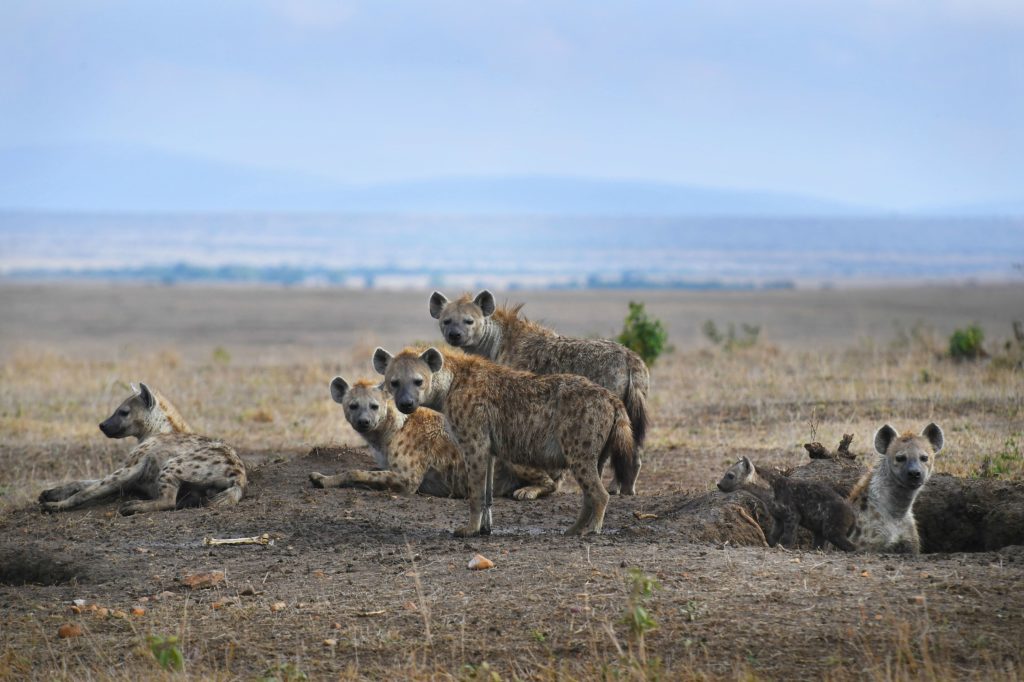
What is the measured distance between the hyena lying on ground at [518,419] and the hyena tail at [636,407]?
1071 mm

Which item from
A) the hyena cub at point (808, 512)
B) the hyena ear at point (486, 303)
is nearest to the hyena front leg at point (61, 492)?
the hyena ear at point (486, 303)

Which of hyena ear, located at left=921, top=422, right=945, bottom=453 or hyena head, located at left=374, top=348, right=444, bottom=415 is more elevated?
hyena head, located at left=374, top=348, right=444, bottom=415

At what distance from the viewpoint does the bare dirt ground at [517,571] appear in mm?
5219

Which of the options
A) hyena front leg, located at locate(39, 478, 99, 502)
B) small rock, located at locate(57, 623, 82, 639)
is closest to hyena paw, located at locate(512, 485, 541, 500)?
hyena front leg, located at locate(39, 478, 99, 502)

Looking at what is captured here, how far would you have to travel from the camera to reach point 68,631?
5746 mm

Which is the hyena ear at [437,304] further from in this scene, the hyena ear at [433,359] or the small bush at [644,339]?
the small bush at [644,339]

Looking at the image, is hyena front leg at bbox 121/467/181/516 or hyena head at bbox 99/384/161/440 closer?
hyena front leg at bbox 121/467/181/516

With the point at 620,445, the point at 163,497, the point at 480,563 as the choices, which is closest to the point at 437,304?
the point at 163,497

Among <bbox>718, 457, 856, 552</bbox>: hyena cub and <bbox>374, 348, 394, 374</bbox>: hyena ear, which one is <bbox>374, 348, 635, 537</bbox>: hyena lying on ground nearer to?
<bbox>374, 348, 394, 374</bbox>: hyena ear

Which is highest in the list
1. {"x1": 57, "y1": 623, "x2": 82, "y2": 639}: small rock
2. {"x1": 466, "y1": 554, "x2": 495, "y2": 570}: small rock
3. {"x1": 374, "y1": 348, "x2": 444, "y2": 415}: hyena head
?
{"x1": 374, "y1": 348, "x2": 444, "y2": 415}: hyena head

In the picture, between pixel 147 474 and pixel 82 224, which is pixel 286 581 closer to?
pixel 147 474

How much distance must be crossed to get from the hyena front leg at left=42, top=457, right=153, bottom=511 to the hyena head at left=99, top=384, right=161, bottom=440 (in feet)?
1.57

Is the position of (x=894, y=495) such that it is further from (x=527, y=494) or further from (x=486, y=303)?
(x=486, y=303)

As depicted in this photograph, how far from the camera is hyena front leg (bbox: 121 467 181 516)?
26.8ft
